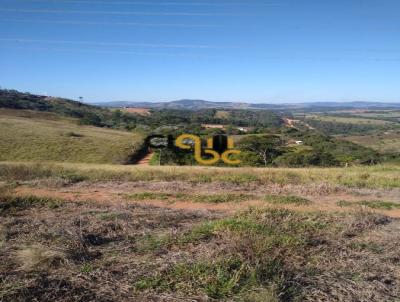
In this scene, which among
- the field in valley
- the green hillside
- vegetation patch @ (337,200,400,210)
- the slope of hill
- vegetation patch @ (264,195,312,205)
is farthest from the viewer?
the slope of hill

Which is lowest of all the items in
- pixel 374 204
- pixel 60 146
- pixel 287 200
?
pixel 60 146

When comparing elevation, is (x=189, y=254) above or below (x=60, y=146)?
above

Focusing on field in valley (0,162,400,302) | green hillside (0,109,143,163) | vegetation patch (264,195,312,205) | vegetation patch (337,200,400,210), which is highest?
field in valley (0,162,400,302)

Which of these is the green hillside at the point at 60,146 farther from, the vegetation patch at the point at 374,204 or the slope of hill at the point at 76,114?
the vegetation patch at the point at 374,204

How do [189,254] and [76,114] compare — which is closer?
[189,254]

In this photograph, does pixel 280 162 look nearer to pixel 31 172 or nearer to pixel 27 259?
pixel 31 172

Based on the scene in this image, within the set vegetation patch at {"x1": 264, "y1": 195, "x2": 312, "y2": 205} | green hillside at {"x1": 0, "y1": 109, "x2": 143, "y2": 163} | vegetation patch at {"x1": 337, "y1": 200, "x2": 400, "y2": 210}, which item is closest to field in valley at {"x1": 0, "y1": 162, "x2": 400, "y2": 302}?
vegetation patch at {"x1": 337, "y1": 200, "x2": 400, "y2": 210}

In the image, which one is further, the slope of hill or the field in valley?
the slope of hill

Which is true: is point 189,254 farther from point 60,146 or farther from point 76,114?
point 76,114

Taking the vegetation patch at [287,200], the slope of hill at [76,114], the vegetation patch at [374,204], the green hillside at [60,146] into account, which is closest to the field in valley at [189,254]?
the vegetation patch at [374,204]

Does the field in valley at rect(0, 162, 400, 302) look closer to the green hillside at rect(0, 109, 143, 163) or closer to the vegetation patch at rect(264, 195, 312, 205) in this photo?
the vegetation patch at rect(264, 195, 312, 205)

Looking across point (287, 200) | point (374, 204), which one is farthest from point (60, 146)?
point (374, 204)

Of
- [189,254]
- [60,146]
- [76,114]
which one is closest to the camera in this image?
[189,254]

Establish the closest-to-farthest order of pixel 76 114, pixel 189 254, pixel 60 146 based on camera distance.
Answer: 1. pixel 189 254
2. pixel 60 146
3. pixel 76 114
